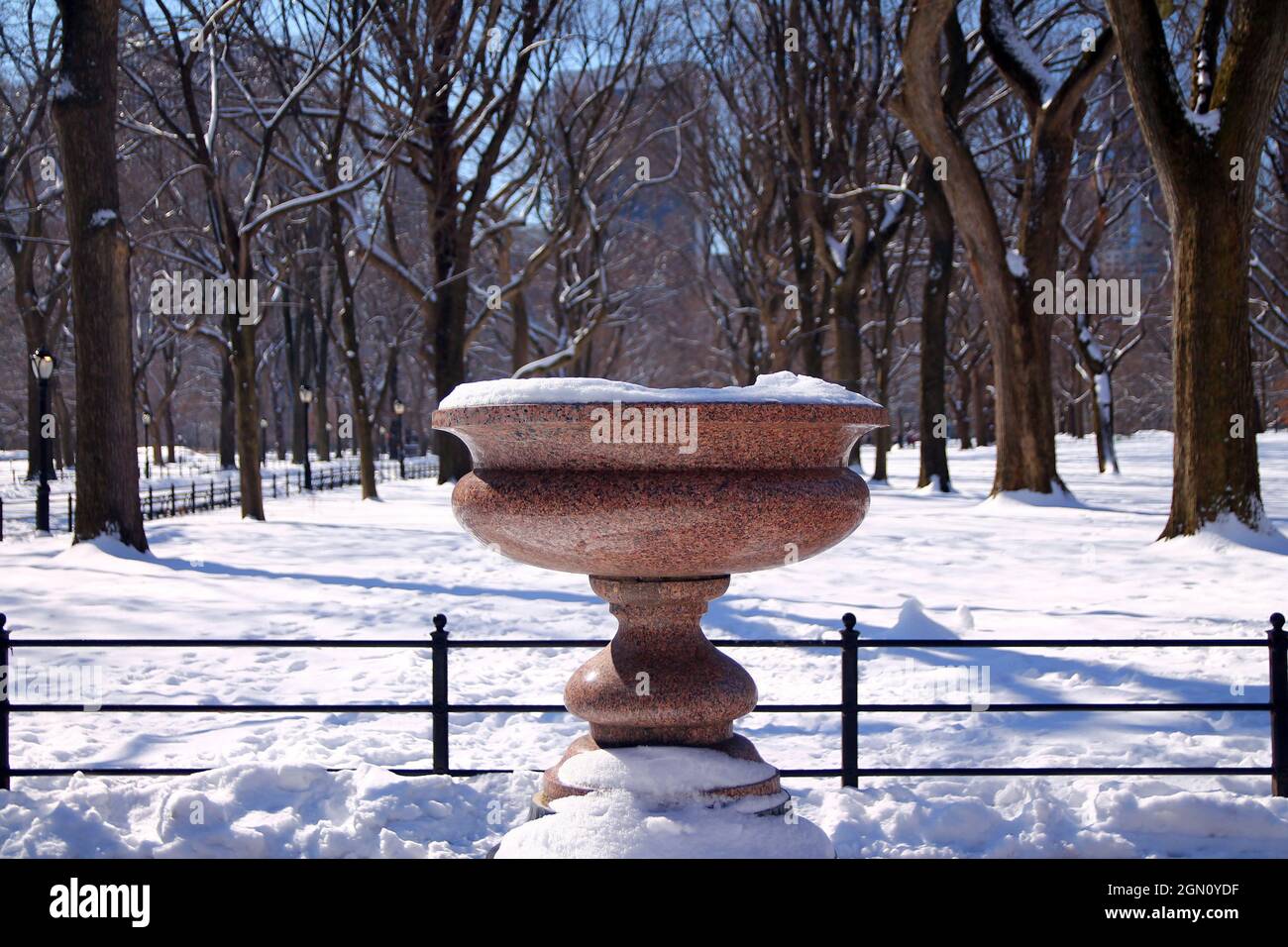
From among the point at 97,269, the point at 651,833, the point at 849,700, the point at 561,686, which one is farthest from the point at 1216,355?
the point at 97,269

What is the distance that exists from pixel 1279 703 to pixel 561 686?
484 cm

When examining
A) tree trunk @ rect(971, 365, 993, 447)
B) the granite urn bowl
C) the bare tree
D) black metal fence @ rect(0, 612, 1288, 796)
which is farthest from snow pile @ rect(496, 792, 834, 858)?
tree trunk @ rect(971, 365, 993, 447)

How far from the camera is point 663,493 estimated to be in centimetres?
424

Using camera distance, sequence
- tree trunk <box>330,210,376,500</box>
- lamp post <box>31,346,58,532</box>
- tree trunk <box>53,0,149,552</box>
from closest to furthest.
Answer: tree trunk <box>53,0,149,552</box> → lamp post <box>31,346,58,532</box> → tree trunk <box>330,210,376,500</box>

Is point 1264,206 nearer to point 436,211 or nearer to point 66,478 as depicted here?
point 436,211

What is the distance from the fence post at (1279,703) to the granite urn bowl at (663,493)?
2.78 meters

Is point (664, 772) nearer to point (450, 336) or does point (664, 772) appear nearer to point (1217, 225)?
point (1217, 225)

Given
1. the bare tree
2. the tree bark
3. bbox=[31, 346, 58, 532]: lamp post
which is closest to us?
the tree bark

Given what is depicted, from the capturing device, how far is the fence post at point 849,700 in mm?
6105

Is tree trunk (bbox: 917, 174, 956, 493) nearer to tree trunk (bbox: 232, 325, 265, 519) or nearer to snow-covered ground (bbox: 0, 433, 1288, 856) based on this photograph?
snow-covered ground (bbox: 0, 433, 1288, 856)

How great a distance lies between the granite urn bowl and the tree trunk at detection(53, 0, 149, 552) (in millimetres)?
12496

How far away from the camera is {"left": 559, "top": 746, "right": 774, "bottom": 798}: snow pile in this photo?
463cm

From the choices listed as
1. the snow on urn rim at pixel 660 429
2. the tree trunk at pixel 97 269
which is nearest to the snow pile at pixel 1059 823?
the snow on urn rim at pixel 660 429
